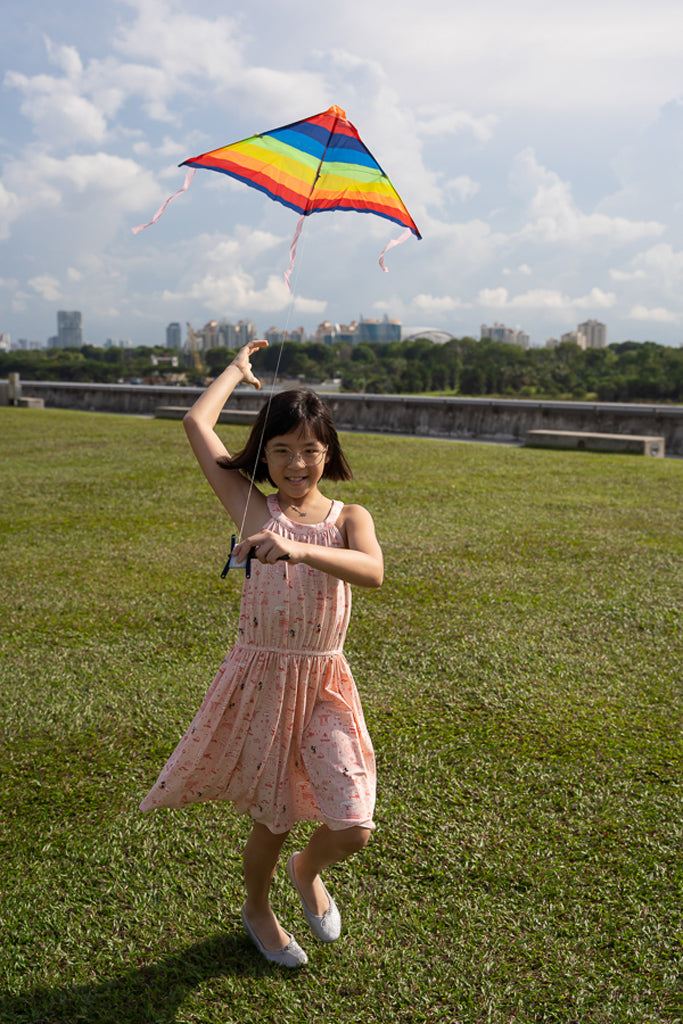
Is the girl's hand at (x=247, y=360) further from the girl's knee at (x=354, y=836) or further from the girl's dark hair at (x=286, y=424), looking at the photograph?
the girl's knee at (x=354, y=836)

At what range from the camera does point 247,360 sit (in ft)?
9.03

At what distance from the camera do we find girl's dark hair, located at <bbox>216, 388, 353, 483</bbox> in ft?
7.69

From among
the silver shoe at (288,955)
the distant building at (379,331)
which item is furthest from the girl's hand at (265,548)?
the distant building at (379,331)

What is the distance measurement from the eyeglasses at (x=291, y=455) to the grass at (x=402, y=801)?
4.93ft

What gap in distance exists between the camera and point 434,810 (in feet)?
11.0

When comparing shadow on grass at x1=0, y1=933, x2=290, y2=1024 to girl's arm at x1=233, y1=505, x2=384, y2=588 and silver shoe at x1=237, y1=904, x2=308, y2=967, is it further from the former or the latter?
girl's arm at x1=233, y1=505, x2=384, y2=588

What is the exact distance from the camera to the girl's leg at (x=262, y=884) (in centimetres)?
247

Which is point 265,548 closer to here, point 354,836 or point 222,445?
point 222,445

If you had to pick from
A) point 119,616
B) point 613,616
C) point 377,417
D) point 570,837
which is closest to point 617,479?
point 613,616

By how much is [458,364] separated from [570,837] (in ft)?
300

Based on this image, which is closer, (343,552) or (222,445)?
(343,552)

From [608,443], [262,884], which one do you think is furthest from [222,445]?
[608,443]

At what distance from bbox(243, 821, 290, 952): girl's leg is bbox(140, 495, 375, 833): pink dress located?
0.10m

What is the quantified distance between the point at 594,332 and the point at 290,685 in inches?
7069
